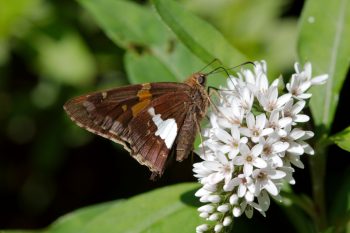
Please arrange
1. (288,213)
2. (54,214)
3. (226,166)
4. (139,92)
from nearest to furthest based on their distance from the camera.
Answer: (226,166) < (139,92) < (288,213) < (54,214)

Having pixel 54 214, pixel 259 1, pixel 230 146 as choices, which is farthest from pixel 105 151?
pixel 230 146

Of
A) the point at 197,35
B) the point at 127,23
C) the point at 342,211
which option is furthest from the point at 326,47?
the point at 127,23

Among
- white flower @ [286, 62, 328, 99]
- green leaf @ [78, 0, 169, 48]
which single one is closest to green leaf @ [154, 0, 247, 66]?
white flower @ [286, 62, 328, 99]

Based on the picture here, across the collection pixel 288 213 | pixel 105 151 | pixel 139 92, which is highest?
pixel 139 92

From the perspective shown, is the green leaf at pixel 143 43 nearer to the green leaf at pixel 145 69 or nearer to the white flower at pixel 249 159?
the green leaf at pixel 145 69

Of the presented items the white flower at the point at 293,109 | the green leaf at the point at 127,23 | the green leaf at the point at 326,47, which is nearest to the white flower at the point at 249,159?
the white flower at the point at 293,109

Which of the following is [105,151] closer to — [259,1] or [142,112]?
[259,1]
